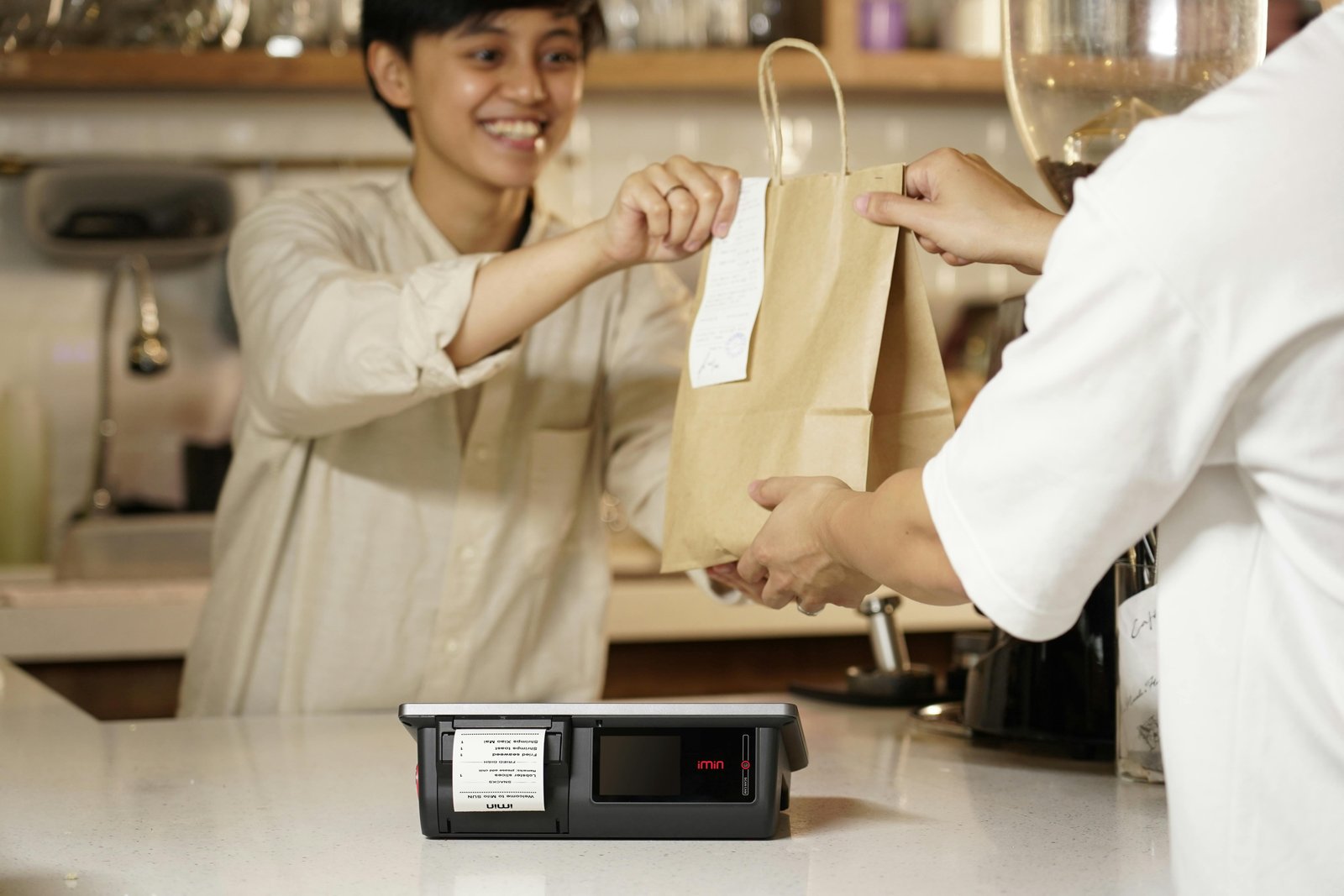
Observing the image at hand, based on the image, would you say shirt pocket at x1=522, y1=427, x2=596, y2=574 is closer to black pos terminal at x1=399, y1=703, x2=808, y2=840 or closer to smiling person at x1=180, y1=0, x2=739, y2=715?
smiling person at x1=180, y1=0, x2=739, y2=715

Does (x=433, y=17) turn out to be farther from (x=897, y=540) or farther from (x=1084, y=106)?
(x=897, y=540)

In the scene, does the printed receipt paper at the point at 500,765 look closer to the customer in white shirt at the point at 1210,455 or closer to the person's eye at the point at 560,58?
the customer in white shirt at the point at 1210,455

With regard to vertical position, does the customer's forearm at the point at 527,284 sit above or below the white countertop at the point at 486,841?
above

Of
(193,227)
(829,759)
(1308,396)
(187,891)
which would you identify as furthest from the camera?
(193,227)

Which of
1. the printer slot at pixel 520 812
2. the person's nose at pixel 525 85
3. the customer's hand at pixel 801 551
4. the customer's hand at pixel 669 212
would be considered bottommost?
the printer slot at pixel 520 812

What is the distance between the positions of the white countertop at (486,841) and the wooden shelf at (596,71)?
1.71 m

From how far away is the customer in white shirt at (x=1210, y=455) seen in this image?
60 centimetres

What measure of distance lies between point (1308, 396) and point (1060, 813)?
1.47 feet

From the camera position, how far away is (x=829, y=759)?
1.15 m

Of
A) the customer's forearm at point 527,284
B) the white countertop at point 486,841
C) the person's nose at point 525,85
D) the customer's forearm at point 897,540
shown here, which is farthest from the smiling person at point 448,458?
the customer's forearm at point 897,540

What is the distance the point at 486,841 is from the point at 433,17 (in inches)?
42.4

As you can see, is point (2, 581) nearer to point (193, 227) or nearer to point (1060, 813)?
point (193, 227)

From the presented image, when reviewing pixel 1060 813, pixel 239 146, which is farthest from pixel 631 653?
pixel 1060 813

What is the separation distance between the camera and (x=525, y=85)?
64.1 inches
